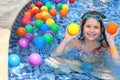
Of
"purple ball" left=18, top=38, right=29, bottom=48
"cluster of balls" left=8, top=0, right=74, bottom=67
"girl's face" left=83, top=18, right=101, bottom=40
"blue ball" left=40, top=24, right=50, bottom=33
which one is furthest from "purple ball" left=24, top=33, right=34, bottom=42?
"girl's face" left=83, top=18, right=101, bottom=40

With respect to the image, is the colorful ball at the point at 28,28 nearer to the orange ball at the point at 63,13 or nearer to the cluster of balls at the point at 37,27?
the cluster of balls at the point at 37,27

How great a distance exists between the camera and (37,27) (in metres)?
4.59

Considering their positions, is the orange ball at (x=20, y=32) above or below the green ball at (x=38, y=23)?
below

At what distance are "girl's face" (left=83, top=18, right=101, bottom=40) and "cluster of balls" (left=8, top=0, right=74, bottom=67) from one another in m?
0.70

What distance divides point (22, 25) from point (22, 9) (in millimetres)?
479

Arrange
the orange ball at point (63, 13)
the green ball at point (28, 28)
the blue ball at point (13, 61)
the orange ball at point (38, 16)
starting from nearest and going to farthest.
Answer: the blue ball at point (13, 61) → the green ball at point (28, 28) → the orange ball at point (38, 16) → the orange ball at point (63, 13)

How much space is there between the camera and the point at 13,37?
4090 millimetres

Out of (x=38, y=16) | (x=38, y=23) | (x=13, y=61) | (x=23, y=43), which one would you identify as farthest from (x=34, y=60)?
(x=38, y=16)

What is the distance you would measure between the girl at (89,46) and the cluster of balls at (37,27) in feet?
1.06

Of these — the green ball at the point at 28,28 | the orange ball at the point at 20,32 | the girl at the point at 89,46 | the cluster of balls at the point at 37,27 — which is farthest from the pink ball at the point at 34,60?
the green ball at the point at 28,28

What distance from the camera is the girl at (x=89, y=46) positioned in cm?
341

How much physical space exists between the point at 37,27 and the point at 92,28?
1475 millimetres

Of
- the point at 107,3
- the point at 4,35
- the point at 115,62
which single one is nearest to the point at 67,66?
the point at 115,62

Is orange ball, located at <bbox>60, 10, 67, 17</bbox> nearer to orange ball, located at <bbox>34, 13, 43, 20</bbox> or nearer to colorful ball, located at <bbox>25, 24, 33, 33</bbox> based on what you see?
orange ball, located at <bbox>34, 13, 43, 20</bbox>
